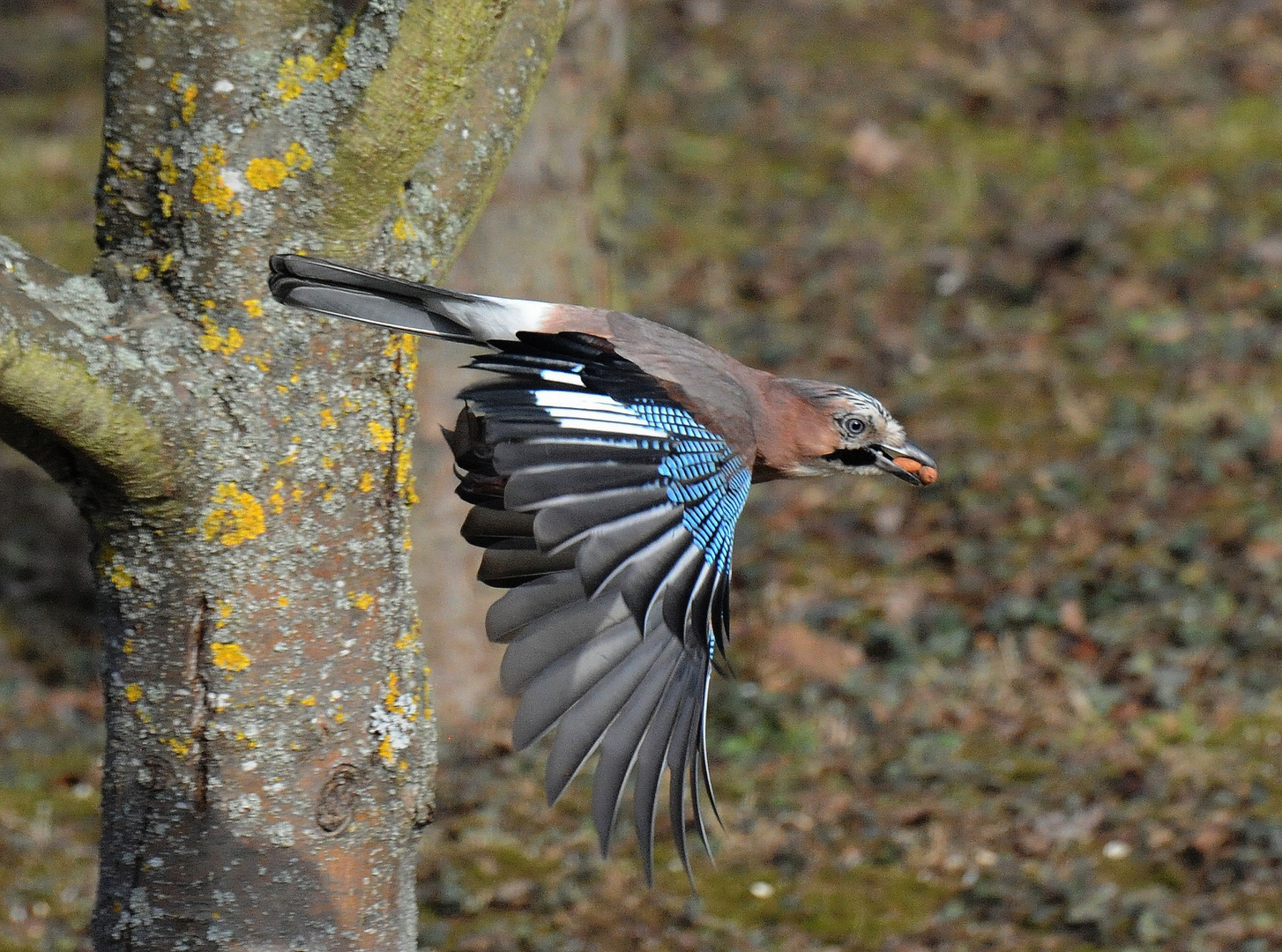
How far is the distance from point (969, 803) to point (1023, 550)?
1434 mm

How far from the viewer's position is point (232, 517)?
8.79 feet

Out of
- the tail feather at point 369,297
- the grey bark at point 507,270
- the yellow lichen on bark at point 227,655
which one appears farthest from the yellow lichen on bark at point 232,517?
the grey bark at point 507,270

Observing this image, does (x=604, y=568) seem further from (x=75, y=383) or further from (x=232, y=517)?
(x=75, y=383)

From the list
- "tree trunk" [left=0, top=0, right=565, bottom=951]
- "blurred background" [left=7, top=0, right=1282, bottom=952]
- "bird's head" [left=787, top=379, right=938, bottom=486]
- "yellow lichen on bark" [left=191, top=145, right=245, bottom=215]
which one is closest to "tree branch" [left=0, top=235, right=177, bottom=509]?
"tree trunk" [left=0, top=0, right=565, bottom=951]

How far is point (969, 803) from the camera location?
15.1ft

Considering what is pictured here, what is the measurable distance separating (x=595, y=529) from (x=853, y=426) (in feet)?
4.80

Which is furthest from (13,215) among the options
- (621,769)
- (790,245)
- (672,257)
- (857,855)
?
(621,769)

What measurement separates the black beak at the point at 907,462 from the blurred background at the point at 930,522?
1.14 metres

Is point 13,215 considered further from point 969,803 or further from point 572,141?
point 969,803

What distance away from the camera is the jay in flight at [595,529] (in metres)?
2.66

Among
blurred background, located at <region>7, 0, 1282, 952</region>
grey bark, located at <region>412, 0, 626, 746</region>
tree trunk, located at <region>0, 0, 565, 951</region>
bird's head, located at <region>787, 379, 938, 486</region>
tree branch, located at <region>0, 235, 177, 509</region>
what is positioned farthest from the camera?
grey bark, located at <region>412, 0, 626, 746</region>

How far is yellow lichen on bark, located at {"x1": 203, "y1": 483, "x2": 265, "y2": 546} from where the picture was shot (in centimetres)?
267

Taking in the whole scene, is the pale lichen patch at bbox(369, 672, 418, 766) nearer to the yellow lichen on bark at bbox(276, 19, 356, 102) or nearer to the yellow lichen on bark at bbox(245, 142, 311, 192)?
the yellow lichen on bark at bbox(245, 142, 311, 192)

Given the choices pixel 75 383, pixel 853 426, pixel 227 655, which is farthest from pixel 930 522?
pixel 75 383
